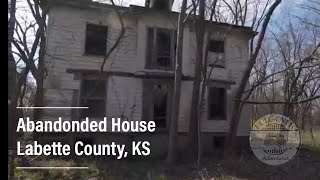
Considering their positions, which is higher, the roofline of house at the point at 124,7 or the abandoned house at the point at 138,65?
the roofline of house at the point at 124,7

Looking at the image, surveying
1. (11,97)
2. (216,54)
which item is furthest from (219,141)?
(11,97)

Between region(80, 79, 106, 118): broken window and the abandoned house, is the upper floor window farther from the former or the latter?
region(80, 79, 106, 118): broken window

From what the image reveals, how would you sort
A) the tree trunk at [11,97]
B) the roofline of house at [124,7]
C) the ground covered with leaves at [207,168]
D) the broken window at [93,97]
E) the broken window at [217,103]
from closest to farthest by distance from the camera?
the tree trunk at [11,97]
the ground covered with leaves at [207,168]
the broken window at [93,97]
the roofline of house at [124,7]
the broken window at [217,103]

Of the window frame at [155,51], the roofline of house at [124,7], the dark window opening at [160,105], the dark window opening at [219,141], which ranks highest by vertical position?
the roofline of house at [124,7]

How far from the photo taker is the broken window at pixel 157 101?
3.21 metres

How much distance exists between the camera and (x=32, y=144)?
2.83 m

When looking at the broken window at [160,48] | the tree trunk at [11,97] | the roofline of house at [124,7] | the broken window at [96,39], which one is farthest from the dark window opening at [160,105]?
the tree trunk at [11,97]

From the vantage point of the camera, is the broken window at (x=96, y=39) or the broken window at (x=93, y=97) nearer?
the broken window at (x=93, y=97)

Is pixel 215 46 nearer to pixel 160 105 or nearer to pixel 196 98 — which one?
pixel 196 98

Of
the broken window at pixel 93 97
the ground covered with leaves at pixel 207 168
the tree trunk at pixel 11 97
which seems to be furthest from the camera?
the broken window at pixel 93 97

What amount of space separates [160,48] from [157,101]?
0.53 meters

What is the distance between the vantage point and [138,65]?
10.9 ft

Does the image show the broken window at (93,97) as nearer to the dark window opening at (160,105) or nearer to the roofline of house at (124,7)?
the dark window opening at (160,105)

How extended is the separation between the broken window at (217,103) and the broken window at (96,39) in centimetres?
113
